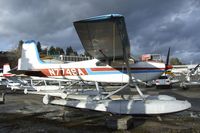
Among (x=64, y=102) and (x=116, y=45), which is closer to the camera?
(x=116, y=45)

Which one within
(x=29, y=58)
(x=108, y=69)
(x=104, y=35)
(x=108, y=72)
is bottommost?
(x=108, y=72)

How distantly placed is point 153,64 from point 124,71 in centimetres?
119

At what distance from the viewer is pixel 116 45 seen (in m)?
8.60

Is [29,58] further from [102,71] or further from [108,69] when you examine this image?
[108,69]

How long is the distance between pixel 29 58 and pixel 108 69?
437cm

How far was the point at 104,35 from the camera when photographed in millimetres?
7555

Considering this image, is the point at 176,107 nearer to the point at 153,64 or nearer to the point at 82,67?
the point at 153,64

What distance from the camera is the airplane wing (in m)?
6.34

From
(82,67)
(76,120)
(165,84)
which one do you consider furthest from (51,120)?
(165,84)

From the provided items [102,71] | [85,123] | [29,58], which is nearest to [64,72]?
[102,71]

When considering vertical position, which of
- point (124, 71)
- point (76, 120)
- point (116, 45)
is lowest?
point (76, 120)

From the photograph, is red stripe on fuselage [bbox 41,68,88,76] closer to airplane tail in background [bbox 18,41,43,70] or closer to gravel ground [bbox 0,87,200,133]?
airplane tail in background [bbox 18,41,43,70]

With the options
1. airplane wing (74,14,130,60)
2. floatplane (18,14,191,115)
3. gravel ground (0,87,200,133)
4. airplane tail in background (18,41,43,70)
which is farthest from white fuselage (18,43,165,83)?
gravel ground (0,87,200,133)

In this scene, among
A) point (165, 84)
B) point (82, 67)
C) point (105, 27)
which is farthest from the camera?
point (165, 84)
